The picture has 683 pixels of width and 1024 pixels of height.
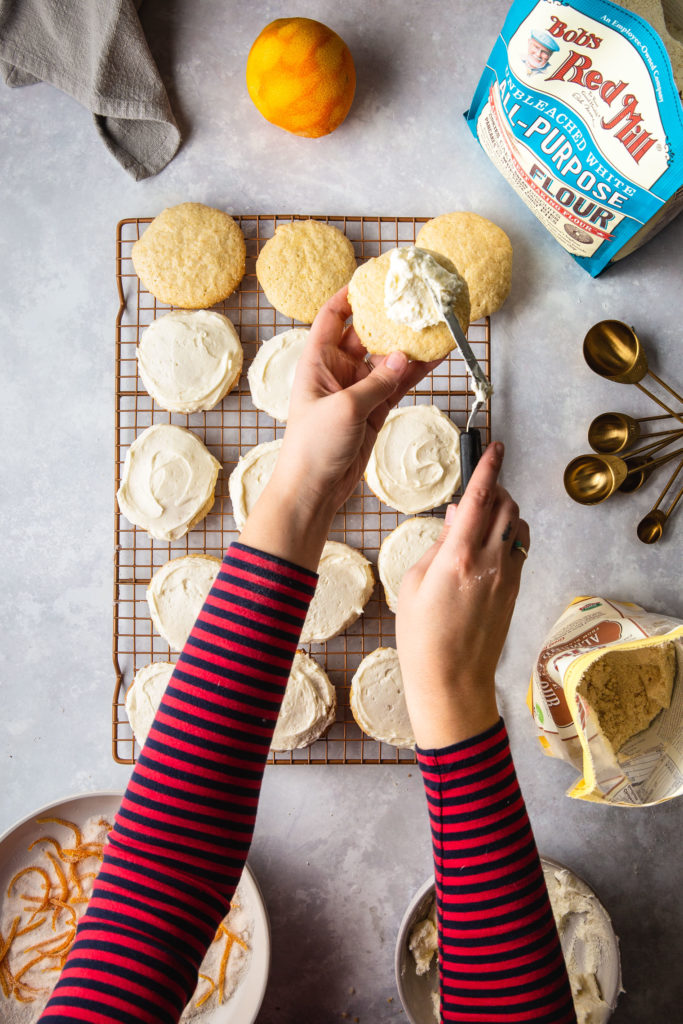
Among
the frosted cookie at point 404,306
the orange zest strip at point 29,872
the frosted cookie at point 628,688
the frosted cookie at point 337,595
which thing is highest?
the frosted cookie at point 404,306

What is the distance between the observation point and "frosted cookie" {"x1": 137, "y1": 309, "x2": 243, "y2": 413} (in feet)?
6.65

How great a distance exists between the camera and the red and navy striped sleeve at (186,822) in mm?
1062

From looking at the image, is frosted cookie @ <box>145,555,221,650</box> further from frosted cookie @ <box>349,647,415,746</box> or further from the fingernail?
the fingernail

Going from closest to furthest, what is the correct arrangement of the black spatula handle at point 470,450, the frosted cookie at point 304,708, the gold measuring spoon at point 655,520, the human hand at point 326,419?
the human hand at point 326,419, the black spatula handle at point 470,450, the frosted cookie at point 304,708, the gold measuring spoon at point 655,520

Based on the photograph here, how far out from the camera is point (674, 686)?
189 cm

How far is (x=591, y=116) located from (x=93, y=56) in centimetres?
146

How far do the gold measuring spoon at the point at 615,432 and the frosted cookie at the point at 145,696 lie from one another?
4.83 feet

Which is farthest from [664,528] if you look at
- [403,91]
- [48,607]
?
[48,607]

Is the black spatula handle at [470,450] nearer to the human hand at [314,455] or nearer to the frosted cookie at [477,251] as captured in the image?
the human hand at [314,455]

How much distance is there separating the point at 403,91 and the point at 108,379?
1303 mm

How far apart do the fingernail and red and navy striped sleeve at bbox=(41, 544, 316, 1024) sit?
0.52 m

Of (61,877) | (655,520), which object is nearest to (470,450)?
(655,520)

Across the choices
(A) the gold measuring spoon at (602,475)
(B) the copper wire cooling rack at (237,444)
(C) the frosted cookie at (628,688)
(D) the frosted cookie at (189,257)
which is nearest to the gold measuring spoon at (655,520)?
(A) the gold measuring spoon at (602,475)

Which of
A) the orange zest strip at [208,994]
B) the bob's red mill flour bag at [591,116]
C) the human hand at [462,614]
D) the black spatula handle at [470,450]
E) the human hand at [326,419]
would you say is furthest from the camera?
the orange zest strip at [208,994]
